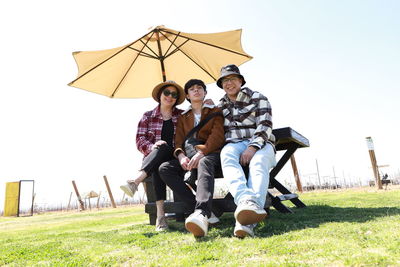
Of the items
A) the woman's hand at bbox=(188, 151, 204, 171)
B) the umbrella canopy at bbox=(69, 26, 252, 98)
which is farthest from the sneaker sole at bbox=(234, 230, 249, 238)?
the umbrella canopy at bbox=(69, 26, 252, 98)

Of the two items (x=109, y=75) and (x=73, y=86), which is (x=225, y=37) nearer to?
(x=109, y=75)

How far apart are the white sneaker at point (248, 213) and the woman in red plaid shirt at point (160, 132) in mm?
1249

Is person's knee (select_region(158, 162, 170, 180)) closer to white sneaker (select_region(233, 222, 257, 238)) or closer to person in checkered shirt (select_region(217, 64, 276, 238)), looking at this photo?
person in checkered shirt (select_region(217, 64, 276, 238))

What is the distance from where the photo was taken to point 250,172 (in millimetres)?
2461

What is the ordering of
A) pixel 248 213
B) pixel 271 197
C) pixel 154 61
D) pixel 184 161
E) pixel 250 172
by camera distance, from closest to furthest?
1. pixel 248 213
2. pixel 250 172
3. pixel 184 161
4. pixel 271 197
5. pixel 154 61

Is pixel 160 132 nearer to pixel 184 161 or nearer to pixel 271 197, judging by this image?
pixel 184 161

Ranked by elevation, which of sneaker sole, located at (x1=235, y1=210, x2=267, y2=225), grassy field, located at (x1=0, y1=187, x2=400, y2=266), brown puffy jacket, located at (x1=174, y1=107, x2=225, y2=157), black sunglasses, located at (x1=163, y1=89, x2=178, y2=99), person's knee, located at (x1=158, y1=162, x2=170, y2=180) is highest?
black sunglasses, located at (x1=163, y1=89, x2=178, y2=99)

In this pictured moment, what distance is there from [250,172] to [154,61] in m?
3.19

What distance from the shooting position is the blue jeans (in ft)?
7.44

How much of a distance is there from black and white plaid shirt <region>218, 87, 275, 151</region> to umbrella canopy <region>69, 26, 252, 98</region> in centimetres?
178

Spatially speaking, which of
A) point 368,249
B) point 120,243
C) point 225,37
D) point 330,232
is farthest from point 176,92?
point 368,249

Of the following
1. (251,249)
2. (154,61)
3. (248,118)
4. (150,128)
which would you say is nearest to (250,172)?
(248,118)

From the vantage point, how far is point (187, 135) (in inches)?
116

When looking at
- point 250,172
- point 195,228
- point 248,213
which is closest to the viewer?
point 248,213
